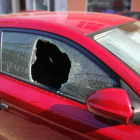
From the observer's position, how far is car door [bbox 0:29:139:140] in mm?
1352

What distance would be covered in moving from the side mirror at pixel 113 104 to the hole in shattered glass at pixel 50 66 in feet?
2.35

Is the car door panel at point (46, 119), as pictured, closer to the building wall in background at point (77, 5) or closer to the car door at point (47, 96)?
the car door at point (47, 96)

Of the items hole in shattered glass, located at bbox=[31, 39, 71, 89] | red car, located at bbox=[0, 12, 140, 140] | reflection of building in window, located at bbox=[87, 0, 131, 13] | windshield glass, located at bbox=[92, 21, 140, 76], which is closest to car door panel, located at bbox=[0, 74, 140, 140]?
red car, located at bbox=[0, 12, 140, 140]

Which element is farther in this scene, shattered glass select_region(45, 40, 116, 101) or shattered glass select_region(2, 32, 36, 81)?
shattered glass select_region(2, 32, 36, 81)

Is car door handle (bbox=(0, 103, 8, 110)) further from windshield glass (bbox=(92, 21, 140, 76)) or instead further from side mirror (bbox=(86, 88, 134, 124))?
windshield glass (bbox=(92, 21, 140, 76))

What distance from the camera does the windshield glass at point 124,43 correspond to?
55.4 inches

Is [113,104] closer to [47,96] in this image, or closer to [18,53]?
[47,96]

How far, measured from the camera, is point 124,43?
1.58m

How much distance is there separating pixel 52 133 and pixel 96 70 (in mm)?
574

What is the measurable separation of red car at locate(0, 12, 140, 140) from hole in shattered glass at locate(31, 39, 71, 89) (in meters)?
0.06

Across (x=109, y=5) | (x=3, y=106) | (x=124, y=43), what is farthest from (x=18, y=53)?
(x=109, y=5)

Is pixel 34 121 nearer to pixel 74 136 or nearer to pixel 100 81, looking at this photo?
pixel 74 136

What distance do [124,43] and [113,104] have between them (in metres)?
0.61

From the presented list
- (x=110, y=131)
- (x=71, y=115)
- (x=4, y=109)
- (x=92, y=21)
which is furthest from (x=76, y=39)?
(x=4, y=109)
